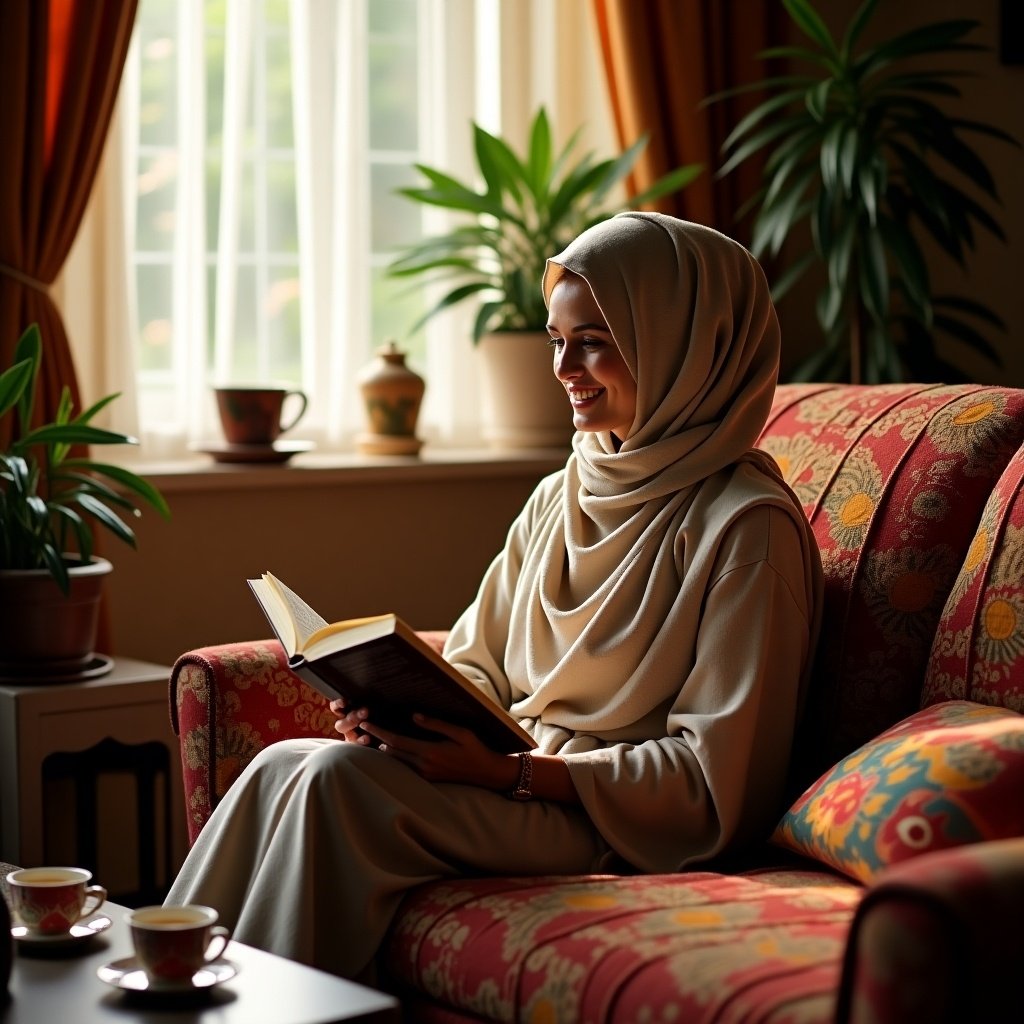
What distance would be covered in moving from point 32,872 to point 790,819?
826mm

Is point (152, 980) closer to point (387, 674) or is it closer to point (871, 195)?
point (387, 674)

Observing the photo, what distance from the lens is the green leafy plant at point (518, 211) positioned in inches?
134

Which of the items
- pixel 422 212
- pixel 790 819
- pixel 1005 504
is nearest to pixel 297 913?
pixel 790 819

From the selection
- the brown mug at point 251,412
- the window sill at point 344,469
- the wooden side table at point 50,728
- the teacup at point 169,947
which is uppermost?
the brown mug at point 251,412

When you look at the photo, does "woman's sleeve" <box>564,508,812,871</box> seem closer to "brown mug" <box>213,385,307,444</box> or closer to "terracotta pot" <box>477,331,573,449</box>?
"brown mug" <box>213,385,307,444</box>

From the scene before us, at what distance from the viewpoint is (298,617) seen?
6.12ft

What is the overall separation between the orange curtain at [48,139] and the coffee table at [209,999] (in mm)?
1591

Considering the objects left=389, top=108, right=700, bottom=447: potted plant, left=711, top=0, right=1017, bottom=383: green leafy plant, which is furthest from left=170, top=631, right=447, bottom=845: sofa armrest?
left=711, top=0, right=1017, bottom=383: green leafy plant

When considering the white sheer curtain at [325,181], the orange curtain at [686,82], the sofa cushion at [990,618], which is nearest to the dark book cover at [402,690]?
the sofa cushion at [990,618]

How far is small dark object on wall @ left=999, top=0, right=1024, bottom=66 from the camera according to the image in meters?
3.66

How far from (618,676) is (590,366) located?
15.5 inches

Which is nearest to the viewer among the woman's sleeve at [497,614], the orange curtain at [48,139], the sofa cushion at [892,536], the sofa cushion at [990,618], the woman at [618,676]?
the woman at [618,676]

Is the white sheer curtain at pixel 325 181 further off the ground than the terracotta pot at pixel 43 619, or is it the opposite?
the white sheer curtain at pixel 325 181

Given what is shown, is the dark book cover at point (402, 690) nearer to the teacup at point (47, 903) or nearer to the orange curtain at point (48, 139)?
the teacup at point (47, 903)
